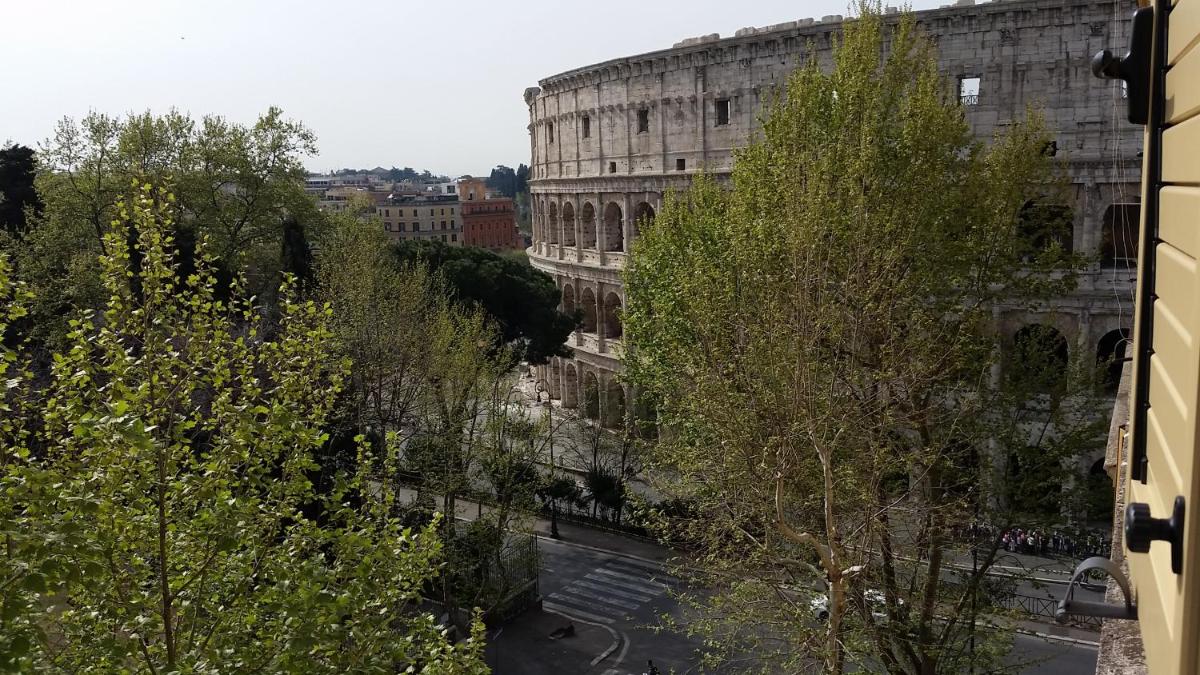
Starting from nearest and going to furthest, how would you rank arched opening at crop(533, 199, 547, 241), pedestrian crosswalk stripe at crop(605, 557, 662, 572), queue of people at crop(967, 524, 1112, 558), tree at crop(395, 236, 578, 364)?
queue of people at crop(967, 524, 1112, 558), pedestrian crosswalk stripe at crop(605, 557, 662, 572), tree at crop(395, 236, 578, 364), arched opening at crop(533, 199, 547, 241)

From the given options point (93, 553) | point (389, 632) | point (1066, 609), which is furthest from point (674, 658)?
point (1066, 609)

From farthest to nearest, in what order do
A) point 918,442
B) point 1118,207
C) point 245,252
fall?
point 245,252 < point 1118,207 < point 918,442

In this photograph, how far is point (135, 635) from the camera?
7324 mm

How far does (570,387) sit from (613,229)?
867cm

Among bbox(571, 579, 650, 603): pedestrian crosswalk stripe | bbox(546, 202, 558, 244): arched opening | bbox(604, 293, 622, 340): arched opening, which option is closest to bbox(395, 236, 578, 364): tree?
bbox(604, 293, 622, 340): arched opening

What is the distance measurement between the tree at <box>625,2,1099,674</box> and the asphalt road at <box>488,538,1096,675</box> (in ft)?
20.0

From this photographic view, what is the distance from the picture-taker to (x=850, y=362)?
40.8 feet

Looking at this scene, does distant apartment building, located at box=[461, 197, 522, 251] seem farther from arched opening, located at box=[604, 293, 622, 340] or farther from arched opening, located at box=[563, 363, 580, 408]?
arched opening, located at box=[604, 293, 622, 340]

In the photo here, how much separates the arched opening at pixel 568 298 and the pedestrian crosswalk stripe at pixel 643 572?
1827 cm

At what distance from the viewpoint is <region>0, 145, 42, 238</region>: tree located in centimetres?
3391

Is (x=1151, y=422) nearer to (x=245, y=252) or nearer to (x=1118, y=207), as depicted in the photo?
(x=1118, y=207)

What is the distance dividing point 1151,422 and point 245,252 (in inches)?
1325

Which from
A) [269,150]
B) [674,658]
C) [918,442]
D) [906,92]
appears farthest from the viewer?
[269,150]

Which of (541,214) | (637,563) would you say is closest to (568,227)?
(541,214)
